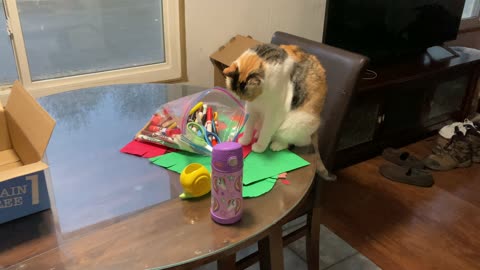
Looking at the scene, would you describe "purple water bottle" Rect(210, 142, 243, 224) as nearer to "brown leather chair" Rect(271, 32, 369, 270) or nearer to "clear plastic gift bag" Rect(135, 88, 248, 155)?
"clear plastic gift bag" Rect(135, 88, 248, 155)

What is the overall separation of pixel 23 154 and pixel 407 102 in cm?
231

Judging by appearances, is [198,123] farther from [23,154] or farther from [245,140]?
[23,154]

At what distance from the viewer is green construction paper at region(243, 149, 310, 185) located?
965 mm

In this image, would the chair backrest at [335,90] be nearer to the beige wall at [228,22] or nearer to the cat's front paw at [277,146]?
the cat's front paw at [277,146]

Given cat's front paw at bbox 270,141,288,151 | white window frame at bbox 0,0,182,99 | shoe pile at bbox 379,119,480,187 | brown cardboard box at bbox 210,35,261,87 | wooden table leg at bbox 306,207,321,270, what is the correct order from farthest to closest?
shoe pile at bbox 379,119,480,187
brown cardboard box at bbox 210,35,261,87
white window frame at bbox 0,0,182,99
wooden table leg at bbox 306,207,321,270
cat's front paw at bbox 270,141,288,151

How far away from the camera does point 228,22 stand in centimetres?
214

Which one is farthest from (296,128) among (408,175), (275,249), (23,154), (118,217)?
(408,175)

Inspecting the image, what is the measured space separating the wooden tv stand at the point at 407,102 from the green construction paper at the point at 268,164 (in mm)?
1222

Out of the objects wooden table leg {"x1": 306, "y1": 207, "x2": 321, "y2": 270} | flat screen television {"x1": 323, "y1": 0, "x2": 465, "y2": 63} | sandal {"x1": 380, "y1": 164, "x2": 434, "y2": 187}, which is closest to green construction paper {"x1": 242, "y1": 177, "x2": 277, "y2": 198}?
wooden table leg {"x1": 306, "y1": 207, "x2": 321, "y2": 270}

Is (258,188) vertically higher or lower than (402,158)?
higher

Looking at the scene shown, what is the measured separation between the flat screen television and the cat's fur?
1195 millimetres

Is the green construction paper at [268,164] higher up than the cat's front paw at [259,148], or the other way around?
the cat's front paw at [259,148]

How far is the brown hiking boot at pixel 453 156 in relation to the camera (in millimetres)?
2465

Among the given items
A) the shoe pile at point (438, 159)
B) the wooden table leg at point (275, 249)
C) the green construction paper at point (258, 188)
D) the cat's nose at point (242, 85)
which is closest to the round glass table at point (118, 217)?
the green construction paper at point (258, 188)
